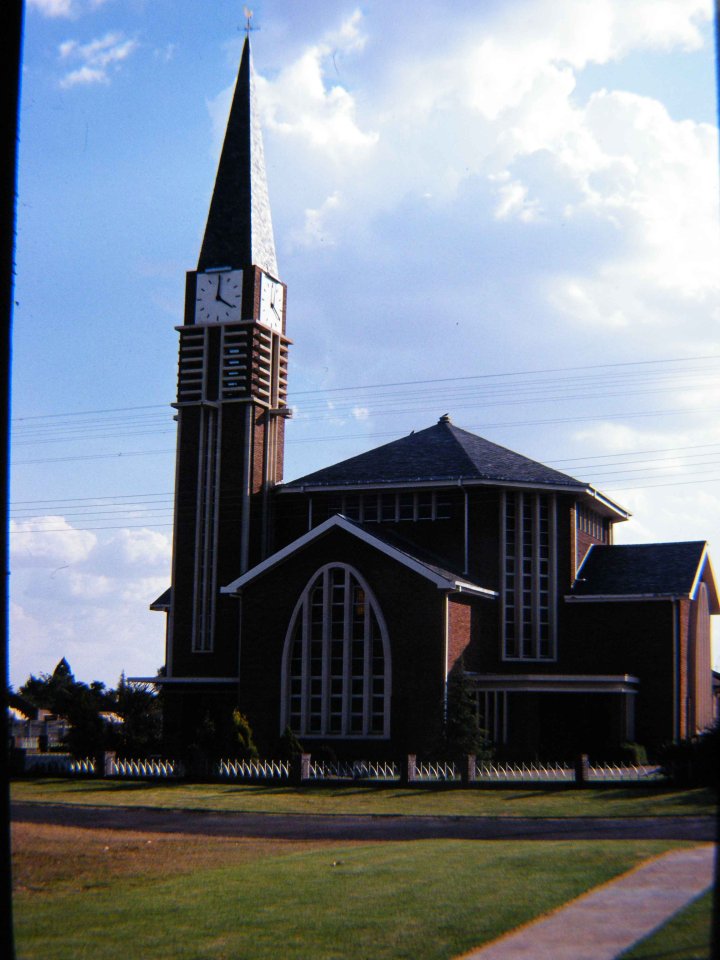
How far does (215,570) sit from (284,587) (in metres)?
5.04

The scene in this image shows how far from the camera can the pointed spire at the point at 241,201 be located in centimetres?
4947

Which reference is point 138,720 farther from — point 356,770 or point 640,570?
point 640,570

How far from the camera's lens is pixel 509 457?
160ft

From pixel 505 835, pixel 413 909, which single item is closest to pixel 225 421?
pixel 505 835

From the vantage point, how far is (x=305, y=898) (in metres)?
14.3

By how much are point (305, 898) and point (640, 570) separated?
111ft

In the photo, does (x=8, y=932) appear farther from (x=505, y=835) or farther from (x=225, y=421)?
(x=225, y=421)

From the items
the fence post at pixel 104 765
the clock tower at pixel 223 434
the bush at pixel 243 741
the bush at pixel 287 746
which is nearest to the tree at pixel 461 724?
the bush at pixel 287 746

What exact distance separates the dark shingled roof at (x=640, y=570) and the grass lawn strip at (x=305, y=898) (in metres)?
25.5

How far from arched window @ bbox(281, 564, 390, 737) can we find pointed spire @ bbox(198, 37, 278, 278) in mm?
14955

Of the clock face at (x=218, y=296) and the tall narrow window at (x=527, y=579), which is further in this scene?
the clock face at (x=218, y=296)

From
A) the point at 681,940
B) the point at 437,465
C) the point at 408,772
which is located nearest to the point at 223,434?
the point at 437,465

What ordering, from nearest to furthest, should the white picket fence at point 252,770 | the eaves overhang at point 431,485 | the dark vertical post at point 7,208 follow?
the dark vertical post at point 7,208 → the white picket fence at point 252,770 → the eaves overhang at point 431,485

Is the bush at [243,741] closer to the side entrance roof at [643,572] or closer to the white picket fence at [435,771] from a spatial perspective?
the white picket fence at [435,771]
